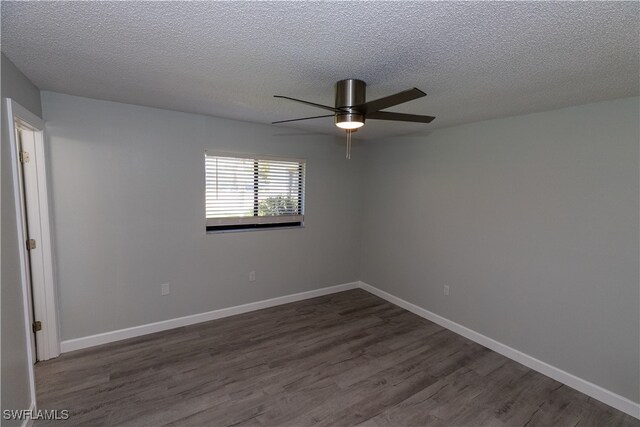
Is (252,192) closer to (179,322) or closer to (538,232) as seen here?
(179,322)

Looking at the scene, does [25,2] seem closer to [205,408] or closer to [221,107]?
[221,107]

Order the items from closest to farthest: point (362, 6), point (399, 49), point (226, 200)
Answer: point (362, 6), point (399, 49), point (226, 200)

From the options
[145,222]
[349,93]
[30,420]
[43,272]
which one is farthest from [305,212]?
[30,420]

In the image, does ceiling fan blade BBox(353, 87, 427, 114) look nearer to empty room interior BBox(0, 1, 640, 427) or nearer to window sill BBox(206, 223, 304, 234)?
empty room interior BBox(0, 1, 640, 427)

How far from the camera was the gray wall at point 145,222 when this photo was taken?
2.75 metres

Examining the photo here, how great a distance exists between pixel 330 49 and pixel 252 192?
241 cm

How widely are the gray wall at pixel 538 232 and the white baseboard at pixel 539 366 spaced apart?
0.05m

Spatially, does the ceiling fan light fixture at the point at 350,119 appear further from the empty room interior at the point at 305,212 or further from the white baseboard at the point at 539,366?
the white baseboard at the point at 539,366

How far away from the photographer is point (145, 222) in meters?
3.09

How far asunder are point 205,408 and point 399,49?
2.71 metres

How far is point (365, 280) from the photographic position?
4.74 meters

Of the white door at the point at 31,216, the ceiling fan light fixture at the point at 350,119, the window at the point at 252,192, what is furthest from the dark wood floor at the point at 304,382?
the ceiling fan light fixture at the point at 350,119

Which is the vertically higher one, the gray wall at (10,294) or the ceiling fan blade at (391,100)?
the ceiling fan blade at (391,100)

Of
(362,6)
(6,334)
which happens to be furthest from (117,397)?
(362,6)
